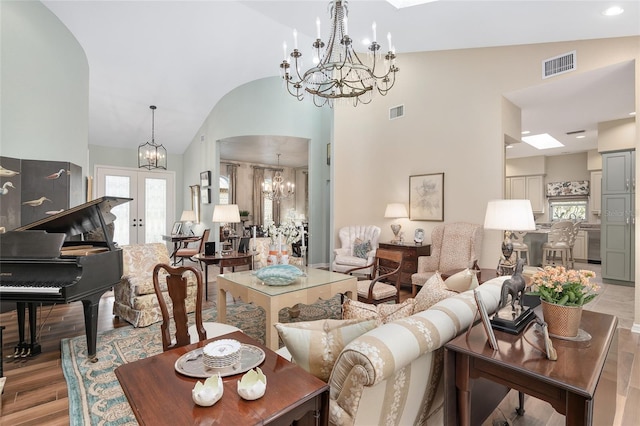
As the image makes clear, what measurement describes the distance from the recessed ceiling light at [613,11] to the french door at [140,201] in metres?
9.57

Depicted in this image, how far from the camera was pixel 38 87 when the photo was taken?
379 cm

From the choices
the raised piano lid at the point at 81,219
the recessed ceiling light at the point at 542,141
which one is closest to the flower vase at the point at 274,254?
the raised piano lid at the point at 81,219

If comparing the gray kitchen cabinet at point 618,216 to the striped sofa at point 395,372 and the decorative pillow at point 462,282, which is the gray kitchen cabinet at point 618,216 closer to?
the decorative pillow at point 462,282

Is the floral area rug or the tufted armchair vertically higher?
the tufted armchair

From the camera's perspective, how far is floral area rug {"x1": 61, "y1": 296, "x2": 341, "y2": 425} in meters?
2.01

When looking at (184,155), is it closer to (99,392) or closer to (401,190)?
(401,190)

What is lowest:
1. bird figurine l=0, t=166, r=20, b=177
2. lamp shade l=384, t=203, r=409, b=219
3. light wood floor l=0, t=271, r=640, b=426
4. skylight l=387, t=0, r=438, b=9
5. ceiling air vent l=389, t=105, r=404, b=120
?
light wood floor l=0, t=271, r=640, b=426

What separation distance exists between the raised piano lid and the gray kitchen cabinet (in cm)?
751

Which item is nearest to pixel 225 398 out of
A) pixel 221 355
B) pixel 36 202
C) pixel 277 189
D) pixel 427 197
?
pixel 221 355

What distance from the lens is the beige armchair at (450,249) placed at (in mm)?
4492

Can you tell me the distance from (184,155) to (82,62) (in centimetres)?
457

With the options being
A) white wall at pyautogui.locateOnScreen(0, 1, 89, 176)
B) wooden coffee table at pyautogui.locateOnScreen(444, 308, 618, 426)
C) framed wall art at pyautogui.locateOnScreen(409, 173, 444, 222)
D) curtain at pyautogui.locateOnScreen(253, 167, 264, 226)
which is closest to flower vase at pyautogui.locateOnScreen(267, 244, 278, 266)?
wooden coffee table at pyautogui.locateOnScreen(444, 308, 618, 426)

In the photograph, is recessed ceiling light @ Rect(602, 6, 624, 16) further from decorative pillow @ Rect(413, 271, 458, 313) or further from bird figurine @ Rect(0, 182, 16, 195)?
bird figurine @ Rect(0, 182, 16, 195)

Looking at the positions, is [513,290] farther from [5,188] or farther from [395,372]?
[5,188]
